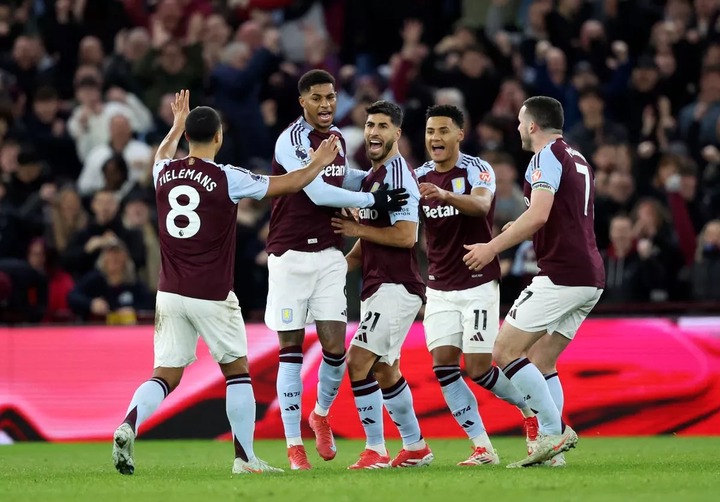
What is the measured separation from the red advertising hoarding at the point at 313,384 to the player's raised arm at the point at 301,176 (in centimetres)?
419

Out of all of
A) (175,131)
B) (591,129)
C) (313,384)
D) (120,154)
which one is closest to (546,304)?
(175,131)

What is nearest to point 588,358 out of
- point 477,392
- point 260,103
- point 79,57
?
point 477,392

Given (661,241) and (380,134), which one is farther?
(661,241)

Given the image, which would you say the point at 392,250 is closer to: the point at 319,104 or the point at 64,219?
the point at 319,104

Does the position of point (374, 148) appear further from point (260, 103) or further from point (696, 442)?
point (260, 103)

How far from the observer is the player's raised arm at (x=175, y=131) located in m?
10.6

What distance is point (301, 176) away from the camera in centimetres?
1020

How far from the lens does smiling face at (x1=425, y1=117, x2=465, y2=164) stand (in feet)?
36.4

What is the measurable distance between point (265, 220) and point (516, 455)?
5.82 meters

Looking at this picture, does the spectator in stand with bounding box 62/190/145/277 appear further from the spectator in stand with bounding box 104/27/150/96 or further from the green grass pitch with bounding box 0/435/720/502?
the green grass pitch with bounding box 0/435/720/502

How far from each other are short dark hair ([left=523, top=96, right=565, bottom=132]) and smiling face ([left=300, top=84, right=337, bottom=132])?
154cm

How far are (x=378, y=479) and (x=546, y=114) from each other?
2.99m

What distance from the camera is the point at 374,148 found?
1088 cm

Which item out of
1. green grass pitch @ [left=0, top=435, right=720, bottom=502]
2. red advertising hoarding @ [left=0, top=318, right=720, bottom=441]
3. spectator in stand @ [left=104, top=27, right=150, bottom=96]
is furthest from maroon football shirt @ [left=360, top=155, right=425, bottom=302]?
spectator in stand @ [left=104, top=27, right=150, bottom=96]
